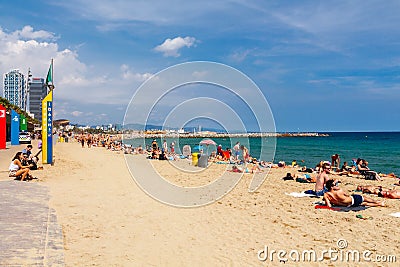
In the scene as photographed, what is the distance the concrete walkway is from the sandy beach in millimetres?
189

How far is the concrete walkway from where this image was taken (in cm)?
438

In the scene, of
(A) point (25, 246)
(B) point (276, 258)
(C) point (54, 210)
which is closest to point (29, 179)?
(C) point (54, 210)

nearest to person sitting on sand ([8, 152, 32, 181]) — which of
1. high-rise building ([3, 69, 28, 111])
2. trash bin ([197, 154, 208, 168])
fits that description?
trash bin ([197, 154, 208, 168])

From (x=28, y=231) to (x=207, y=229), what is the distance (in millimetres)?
3001

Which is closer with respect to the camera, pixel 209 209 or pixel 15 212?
pixel 15 212

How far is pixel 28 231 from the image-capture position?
5.48 metres

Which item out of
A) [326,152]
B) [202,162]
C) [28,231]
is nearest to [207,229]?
[28,231]

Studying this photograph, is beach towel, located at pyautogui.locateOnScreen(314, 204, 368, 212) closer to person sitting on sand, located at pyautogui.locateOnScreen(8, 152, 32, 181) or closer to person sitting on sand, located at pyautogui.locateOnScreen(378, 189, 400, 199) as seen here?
person sitting on sand, located at pyautogui.locateOnScreen(378, 189, 400, 199)

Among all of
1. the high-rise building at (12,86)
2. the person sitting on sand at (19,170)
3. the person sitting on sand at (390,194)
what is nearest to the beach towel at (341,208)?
the person sitting on sand at (390,194)

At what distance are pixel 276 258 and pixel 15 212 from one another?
15.6 ft

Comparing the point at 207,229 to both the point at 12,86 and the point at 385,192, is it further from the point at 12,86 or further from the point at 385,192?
the point at 12,86

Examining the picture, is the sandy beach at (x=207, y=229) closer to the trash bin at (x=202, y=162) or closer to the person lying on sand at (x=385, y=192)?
the person lying on sand at (x=385, y=192)

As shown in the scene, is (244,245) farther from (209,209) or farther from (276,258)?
(209,209)

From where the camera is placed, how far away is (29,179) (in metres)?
11.1
